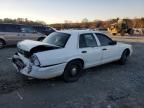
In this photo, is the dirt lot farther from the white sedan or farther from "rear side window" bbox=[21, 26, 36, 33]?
"rear side window" bbox=[21, 26, 36, 33]

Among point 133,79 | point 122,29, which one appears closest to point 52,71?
point 133,79

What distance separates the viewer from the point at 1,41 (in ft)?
40.2

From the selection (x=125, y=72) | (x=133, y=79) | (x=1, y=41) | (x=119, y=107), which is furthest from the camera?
(x=1, y=41)

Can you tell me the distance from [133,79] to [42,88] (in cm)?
297

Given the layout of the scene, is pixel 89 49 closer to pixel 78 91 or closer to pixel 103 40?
pixel 103 40

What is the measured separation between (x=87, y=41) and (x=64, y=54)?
1.18 metres

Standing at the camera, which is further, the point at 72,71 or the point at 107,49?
the point at 107,49

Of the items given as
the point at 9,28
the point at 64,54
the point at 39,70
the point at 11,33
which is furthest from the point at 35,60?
the point at 9,28

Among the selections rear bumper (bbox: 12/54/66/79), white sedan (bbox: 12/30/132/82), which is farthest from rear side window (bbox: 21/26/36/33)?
rear bumper (bbox: 12/54/66/79)

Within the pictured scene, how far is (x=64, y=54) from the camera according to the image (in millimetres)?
5352

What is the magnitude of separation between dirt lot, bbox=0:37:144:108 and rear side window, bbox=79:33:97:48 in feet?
3.47

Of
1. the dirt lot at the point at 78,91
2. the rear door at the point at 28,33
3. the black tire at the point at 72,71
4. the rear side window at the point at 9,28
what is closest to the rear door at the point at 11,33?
the rear side window at the point at 9,28

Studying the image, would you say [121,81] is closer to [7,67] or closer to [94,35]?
[94,35]

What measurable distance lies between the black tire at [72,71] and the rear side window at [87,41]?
0.60m
